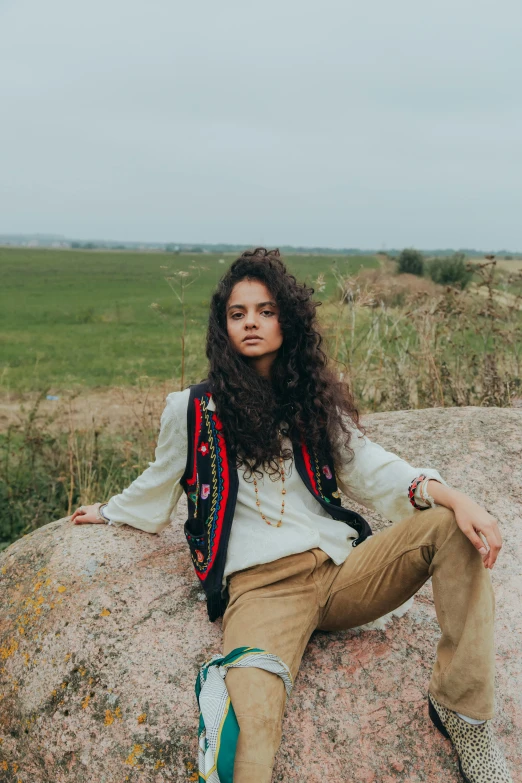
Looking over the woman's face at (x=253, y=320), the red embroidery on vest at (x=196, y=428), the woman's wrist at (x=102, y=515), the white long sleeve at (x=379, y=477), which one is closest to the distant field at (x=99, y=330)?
the woman's face at (x=253, y=320)

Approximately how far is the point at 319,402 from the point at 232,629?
0.87 meters

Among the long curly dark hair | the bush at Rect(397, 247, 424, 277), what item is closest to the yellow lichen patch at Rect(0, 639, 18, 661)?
the long curly dark hair

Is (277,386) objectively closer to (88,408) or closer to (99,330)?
(88,408)

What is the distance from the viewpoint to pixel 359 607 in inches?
94.3

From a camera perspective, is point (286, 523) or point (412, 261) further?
point (412, 261)

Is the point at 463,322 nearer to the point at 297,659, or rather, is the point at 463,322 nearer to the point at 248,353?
the point at 248,353

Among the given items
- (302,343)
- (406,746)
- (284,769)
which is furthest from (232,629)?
(302,343)

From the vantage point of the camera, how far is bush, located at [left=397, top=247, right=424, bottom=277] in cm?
2417

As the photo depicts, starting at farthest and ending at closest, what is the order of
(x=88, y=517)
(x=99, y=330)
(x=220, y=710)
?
(x=99, y=330)
(x=88, y=517)
(x=220, y=710)

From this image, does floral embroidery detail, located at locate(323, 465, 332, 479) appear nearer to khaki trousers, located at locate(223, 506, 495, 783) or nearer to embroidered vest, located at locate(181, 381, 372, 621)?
embroidered vest, located at locate(181, 381, 372, 621)

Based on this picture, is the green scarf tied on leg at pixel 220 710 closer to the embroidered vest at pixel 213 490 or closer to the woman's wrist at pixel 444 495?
the embroidered vest at pixel 213 490

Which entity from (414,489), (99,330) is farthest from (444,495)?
(99,330)

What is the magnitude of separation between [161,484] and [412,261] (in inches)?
907

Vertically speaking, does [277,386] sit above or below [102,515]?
above
